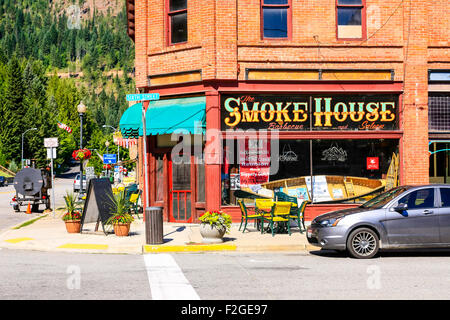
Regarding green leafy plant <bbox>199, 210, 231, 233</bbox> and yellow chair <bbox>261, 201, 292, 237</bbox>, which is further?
yellow chair <bbox>261, 201, 292, 237</bbox>

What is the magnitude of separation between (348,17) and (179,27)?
18.4 ft

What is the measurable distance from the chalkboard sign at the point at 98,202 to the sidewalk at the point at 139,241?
46cm

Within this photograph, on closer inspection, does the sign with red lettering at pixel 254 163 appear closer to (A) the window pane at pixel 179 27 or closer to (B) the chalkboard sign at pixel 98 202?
(A) the window pane at pixel 179 27

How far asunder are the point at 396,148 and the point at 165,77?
8.02m

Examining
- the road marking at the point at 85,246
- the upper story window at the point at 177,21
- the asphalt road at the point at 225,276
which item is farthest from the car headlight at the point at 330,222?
the upper story window at the point at 177,21

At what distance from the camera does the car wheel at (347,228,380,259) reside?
38.0 ft

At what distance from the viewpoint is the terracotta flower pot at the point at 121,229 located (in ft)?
49.9

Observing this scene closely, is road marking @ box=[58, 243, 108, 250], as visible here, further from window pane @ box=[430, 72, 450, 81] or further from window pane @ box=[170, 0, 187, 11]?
window pane @ box=[430, 72, 450, 81]

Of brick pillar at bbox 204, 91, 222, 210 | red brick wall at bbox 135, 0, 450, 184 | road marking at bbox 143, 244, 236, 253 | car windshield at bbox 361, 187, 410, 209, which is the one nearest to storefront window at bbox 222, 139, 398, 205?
brick pillar at bbox 204, 91, 222, 210

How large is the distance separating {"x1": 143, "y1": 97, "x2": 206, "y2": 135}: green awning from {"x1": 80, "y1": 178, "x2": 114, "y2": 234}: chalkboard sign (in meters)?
2.59

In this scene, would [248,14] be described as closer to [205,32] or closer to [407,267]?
[205,32]
